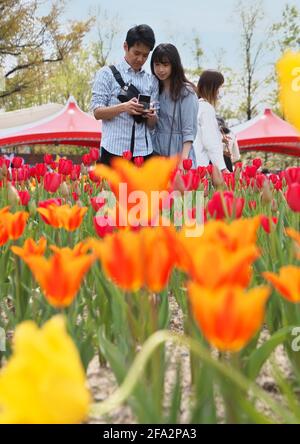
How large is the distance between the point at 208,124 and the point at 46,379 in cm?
355

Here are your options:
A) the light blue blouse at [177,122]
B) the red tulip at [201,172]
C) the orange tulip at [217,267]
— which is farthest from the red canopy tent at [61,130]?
the orange tulip at [217,267]

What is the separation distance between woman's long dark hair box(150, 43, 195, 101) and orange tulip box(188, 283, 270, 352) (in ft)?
10.2

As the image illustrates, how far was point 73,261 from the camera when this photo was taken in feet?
2.39

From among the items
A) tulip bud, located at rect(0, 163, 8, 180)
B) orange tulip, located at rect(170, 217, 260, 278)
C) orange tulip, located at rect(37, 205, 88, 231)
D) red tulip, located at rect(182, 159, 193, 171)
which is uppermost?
red tulip, located at rect(182, 159, 193, 171)

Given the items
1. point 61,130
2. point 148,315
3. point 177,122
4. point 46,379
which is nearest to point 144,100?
point 177,122

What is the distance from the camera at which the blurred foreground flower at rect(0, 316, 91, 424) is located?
47 cm

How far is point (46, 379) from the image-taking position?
47 cm

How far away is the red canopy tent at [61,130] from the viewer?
41.9 ft

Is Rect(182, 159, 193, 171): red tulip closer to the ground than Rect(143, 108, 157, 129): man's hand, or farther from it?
closer to the ground

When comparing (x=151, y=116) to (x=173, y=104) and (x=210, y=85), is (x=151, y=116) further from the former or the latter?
(x=210, y=85)

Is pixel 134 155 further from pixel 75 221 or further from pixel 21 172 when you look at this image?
pixel 75 221

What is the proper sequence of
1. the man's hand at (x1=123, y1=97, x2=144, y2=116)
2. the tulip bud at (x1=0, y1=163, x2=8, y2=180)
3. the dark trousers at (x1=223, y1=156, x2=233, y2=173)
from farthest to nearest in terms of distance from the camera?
the dark trousers at (x1=223, y1=156, x2=233, y2=173) → the man's hand at (x1=123, y1=97, x2=144, y2=116) → the tulip bud at (x1=0, y1=163, x2=8, y2=180)

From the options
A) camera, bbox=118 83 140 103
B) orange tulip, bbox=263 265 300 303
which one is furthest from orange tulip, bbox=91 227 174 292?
camera, bbox=118 83 140 103

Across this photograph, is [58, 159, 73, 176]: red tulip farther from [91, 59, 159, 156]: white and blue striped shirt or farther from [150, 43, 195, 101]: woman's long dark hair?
[150, 43, 195, 101]: woman's long dark hair
